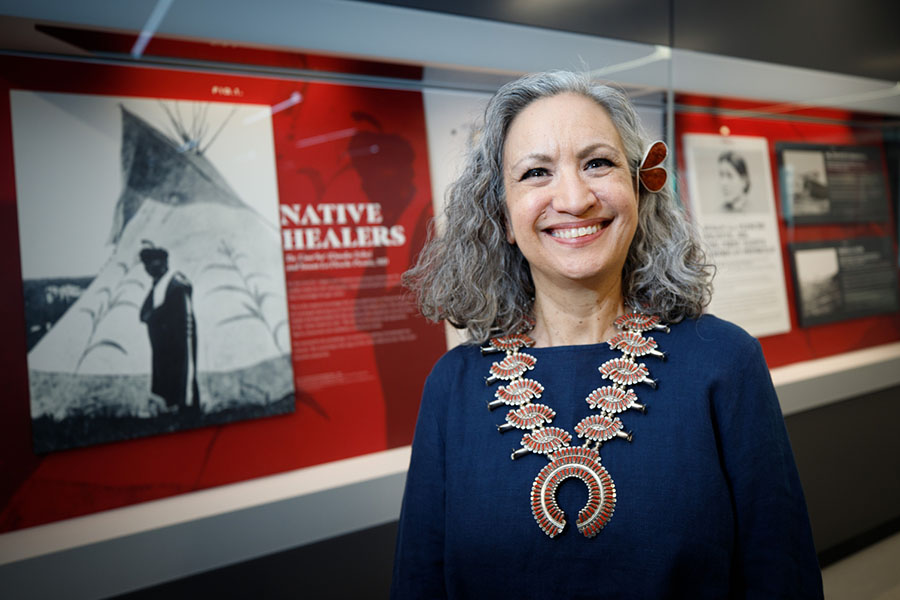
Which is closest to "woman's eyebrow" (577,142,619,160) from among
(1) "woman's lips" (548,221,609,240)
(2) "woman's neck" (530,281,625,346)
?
(1) "woman's lips" (548,221,609,240)

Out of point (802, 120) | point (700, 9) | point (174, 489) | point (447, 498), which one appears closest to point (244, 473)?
point (174, 489)

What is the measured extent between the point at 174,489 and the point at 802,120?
327cm

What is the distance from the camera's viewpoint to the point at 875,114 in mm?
3250

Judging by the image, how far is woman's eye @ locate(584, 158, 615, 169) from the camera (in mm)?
1323

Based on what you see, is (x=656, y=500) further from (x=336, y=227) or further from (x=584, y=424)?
(x=336, y=227)

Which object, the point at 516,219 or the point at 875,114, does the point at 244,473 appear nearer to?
the point at 516,219

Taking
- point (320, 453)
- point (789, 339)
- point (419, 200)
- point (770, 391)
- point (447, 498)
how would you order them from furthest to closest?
point (789, 339), point (419, 200), point (320, 453), point (447, 498), point (770, 391)

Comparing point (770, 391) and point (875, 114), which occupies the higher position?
point (875, 114)

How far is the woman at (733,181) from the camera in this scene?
3.01m

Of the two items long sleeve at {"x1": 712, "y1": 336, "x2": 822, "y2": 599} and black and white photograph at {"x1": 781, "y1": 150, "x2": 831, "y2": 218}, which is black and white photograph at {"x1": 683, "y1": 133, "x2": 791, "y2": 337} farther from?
long sleeve at {"x1": 712, "y1": 336, "x2": 822, "y2": 599}

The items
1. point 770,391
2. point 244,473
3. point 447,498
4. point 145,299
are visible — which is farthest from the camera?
point 244,473

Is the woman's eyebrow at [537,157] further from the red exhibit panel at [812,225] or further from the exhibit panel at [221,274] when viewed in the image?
the red exhibit panel at [812,225]

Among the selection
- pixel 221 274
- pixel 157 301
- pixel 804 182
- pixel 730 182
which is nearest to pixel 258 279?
pixel 221 274

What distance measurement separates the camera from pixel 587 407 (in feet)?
4.27
